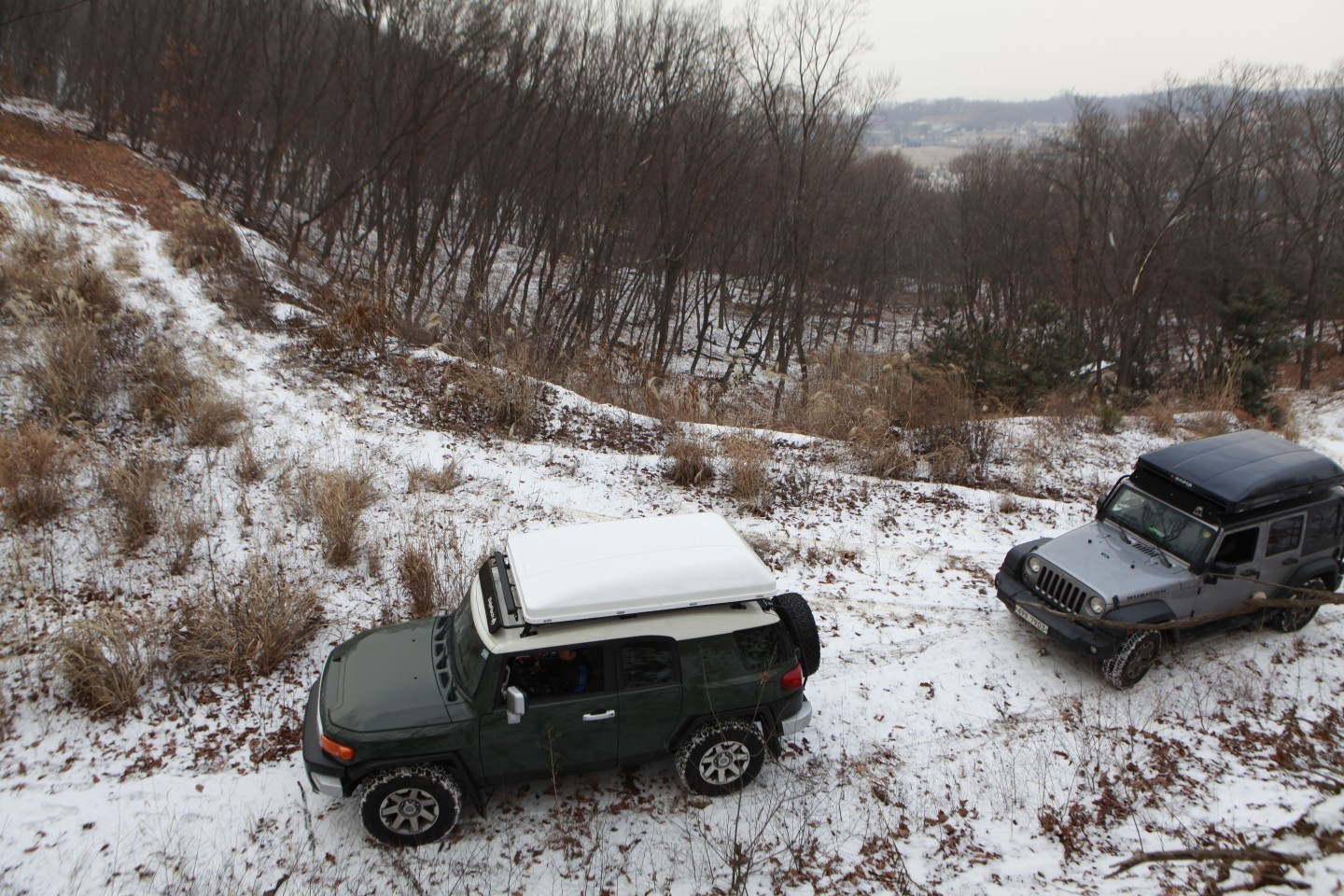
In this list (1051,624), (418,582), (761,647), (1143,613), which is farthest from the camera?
(418,582)

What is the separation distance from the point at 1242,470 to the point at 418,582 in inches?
301

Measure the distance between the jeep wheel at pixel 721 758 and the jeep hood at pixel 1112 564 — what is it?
342 cm

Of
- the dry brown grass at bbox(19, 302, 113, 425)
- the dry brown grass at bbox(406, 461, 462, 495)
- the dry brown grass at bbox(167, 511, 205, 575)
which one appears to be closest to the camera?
the dry brown grass at bbox(167, 511, 205, 575)

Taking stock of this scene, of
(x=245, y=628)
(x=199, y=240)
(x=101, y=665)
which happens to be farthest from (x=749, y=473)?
(x=199, y=240)

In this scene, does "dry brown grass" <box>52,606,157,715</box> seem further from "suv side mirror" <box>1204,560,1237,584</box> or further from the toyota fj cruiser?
"suv side mirror" <box>1204,560,1237,584</box>

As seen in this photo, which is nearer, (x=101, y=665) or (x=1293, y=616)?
(x=101, y=665)

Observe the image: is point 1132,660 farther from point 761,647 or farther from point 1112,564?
point 761,647

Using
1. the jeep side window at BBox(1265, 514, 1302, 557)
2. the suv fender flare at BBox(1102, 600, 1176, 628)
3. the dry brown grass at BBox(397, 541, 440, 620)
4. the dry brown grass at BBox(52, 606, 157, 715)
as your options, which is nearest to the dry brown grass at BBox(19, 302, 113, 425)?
the dry brown grass at BBox(52, 606, 157, 715)

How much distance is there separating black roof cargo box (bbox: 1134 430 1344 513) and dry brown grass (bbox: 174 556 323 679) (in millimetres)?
7934

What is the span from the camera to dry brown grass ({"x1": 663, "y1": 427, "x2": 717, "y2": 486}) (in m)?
10.3

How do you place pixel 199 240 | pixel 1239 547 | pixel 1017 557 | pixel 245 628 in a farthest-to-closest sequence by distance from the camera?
pixel 199 240 → pixel 1017 557 → pixel 1239 547 → pixel 245 628

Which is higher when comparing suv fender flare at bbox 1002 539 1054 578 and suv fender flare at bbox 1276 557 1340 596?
suv fender flare at bbox 1276 557 1340 596

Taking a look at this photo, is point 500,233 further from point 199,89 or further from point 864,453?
point 864,453

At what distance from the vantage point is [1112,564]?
6.91m
